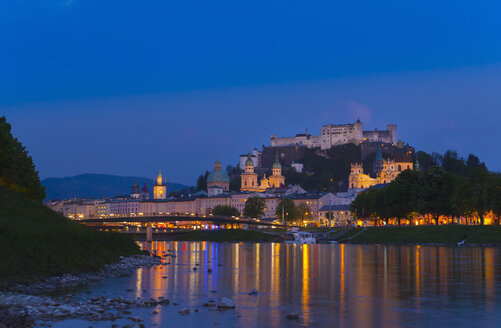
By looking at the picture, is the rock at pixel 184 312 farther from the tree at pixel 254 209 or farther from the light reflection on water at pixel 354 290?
the tree at pixel 254 209

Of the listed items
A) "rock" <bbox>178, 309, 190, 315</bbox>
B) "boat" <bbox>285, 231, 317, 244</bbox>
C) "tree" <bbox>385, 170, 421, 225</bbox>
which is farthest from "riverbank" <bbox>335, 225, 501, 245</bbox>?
"rock" <bbox>178, 309, 190, 315</bbox>

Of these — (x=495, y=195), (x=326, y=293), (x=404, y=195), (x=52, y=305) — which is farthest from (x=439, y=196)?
(x=52, y=305)

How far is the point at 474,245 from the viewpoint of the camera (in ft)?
265

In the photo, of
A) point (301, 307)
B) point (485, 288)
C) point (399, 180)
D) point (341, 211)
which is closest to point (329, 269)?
point (485, 288)

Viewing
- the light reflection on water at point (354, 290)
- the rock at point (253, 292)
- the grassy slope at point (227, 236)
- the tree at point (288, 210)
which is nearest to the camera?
the light reflection on water at point (354, 290)

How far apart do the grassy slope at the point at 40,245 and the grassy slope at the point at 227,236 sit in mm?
69597

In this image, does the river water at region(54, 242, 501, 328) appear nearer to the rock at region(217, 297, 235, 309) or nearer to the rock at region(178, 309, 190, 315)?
the rock at region(178, 309, 190, 315)

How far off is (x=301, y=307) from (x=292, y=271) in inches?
727

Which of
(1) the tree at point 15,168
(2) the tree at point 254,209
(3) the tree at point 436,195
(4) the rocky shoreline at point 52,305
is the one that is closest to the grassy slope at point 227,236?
(3) the tree at point 436,195

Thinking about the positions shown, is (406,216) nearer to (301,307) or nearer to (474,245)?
(474,245)

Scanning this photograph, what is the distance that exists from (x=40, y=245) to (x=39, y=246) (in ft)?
0.83

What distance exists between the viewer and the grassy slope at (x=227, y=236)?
12400 cm

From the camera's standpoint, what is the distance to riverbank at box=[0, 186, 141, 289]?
3397cm

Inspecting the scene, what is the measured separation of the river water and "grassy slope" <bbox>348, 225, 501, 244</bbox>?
3089 centimetres
